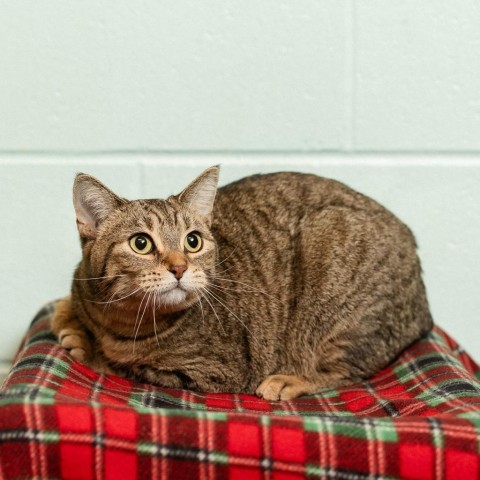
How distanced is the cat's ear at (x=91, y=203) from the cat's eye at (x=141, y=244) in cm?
9

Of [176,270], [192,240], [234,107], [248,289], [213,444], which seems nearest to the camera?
[213,444]

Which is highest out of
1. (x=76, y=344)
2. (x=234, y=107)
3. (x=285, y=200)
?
(x=234, y=107)

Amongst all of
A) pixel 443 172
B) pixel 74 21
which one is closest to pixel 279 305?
pixel 443 172

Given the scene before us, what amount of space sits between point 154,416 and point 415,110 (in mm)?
1243

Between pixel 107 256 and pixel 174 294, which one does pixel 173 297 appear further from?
pixel 107 256

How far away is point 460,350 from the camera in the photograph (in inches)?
71.7

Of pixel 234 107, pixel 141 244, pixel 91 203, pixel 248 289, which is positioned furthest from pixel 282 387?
pixel 234 107

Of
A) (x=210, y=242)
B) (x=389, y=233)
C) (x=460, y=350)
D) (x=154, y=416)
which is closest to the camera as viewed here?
(x=154, y=416)

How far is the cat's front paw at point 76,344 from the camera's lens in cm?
151

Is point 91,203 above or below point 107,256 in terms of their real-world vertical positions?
above

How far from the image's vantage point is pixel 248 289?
5.27 ft

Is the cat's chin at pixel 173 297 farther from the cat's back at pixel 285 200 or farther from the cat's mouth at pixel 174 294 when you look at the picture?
the cat's back at pixel 285 200

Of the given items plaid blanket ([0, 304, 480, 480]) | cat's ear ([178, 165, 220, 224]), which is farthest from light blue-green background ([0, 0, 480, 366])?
plaid blanket ([0, 304, 480, 480])

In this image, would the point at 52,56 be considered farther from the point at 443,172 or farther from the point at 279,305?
the point at 443,172
